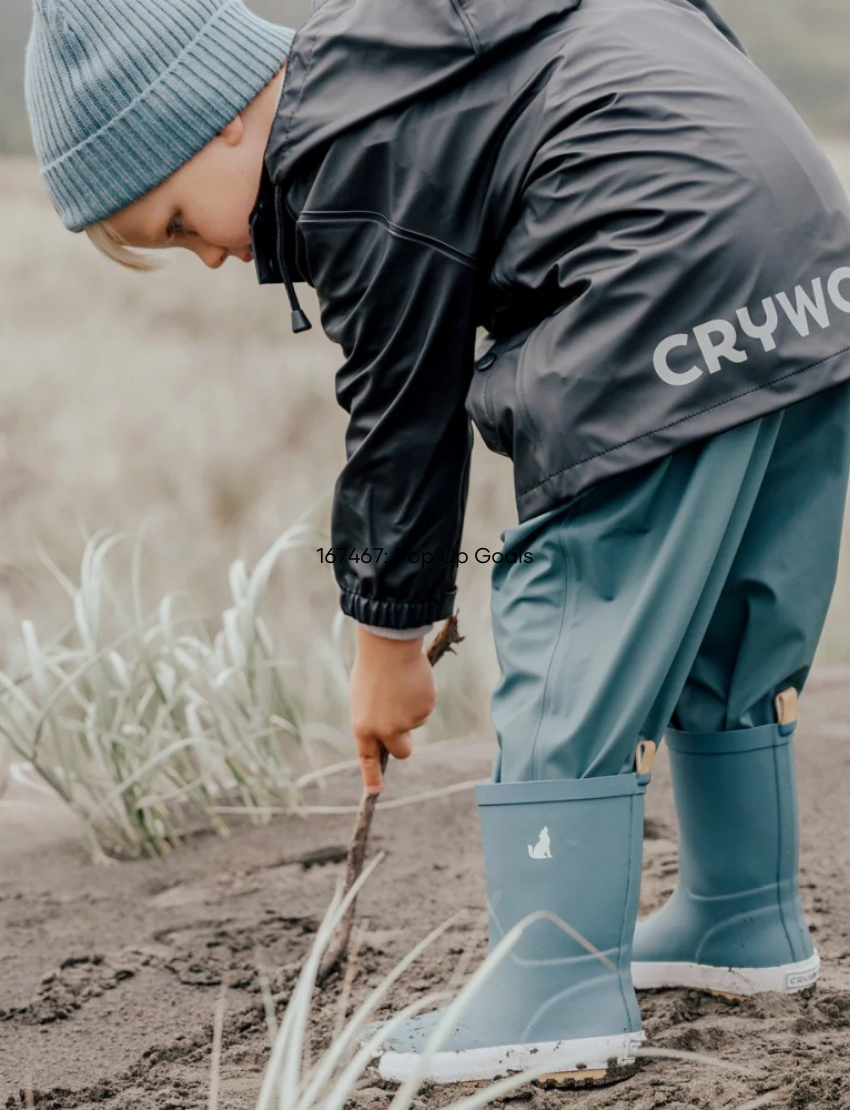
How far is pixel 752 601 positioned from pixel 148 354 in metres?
5.78

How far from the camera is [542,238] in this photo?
55.2 inches

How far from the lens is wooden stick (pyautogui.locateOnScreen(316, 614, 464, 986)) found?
176cm

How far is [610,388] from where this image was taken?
1.36 m

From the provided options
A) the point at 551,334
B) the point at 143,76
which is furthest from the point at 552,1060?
the point at 143,76

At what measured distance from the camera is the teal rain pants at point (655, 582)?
1402 millimetres

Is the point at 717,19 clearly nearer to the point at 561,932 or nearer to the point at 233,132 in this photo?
the point at 233,132

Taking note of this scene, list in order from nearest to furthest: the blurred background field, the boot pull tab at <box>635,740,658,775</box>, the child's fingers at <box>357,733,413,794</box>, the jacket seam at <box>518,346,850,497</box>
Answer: the jacket seam at <box>518,346,850,497</box> < the boot pull tab at <box>635,740,658,775</box> < the child's fingers at <box>357,733,413,794</box> < the blurred background field

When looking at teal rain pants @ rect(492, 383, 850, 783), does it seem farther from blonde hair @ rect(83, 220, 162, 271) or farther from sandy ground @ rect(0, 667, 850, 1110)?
blonde hair @ rect(83, 220, 162, 271)

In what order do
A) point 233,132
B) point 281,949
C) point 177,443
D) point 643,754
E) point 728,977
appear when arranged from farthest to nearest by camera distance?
point 177,443
point 281,949
point 728,977
point 233,132
point 643,754

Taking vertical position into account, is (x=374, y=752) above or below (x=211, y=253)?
below

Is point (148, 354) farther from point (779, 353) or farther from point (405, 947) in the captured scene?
point (779, 353)

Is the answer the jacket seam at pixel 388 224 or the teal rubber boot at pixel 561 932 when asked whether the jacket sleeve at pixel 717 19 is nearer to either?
the jacket seam at pixel 388 224

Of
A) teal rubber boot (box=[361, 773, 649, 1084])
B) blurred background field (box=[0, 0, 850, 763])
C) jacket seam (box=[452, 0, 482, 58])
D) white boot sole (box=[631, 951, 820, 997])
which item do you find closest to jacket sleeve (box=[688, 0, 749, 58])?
jacket seam (box=[452, 0, 482, 58])

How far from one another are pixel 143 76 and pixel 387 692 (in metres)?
0.74
